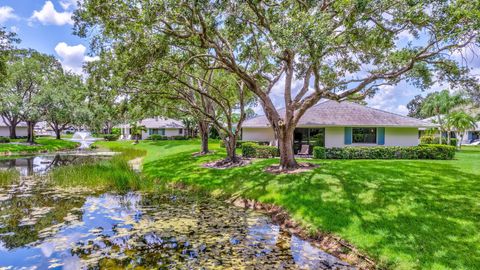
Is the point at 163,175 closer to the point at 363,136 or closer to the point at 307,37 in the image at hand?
the point at 307,37

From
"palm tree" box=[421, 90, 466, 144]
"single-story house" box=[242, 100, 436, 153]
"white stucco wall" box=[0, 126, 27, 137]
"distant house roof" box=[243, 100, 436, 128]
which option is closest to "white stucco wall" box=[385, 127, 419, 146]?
"single-story house" box=[242, 100, 436, 153]

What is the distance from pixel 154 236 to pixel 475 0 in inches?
457

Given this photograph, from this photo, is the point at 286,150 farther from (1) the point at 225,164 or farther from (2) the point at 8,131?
(2) the point at 8,131

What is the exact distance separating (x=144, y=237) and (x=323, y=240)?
483cm

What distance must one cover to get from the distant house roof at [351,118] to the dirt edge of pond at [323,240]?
12615 mm

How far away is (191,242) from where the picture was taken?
26.2 feet

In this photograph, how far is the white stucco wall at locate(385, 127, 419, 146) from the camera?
77.8 feet

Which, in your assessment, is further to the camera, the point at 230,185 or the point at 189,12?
the point at 230,185

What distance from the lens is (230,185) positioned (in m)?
14.1

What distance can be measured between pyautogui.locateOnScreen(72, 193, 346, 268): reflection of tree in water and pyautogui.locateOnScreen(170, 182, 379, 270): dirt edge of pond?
1.52 ft

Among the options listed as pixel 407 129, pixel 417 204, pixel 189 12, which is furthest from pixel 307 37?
pixel 407 129

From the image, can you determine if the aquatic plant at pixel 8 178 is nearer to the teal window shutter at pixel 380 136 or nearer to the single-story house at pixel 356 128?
the single-story house at pixel 356 128

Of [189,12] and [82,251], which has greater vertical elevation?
[189,12]

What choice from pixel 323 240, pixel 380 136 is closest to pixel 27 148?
pixel 380 136
